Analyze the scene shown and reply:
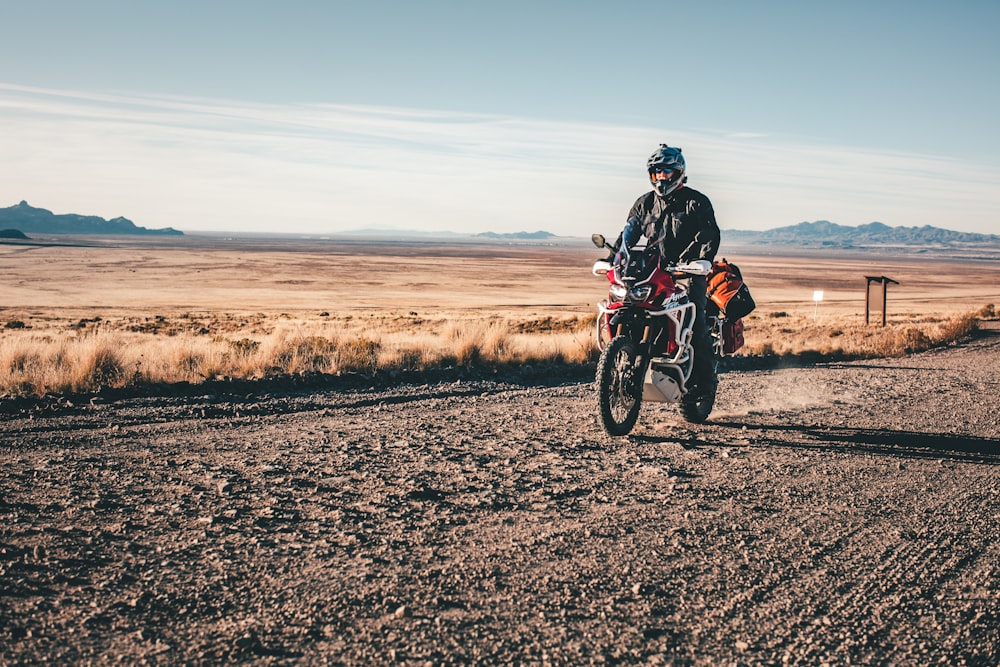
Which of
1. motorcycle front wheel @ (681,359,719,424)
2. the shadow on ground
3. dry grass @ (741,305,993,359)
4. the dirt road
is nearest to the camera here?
the dirt road

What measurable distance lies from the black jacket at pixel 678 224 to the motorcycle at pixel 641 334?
16cm

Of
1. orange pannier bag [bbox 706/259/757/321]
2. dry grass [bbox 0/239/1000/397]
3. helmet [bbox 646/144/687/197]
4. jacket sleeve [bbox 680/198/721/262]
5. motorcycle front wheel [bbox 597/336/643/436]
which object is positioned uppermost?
helmet [bbox 646/144/687/197]

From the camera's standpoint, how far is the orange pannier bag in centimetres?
817

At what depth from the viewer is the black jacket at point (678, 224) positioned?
24.0 ft

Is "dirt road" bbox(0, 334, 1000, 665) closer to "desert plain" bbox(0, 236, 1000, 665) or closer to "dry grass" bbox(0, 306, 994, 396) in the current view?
"desert plain" bbox(0, 236, 1000, 665)

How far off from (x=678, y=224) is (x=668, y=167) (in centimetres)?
50

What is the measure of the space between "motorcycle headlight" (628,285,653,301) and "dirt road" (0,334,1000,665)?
1149 millimetres

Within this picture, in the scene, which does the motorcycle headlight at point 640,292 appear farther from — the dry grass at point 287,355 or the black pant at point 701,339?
the dry grass at point 287,355

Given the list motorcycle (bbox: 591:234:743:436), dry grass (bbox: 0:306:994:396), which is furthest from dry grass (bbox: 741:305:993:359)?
motorcycle (bbox: 591:234:743:436)

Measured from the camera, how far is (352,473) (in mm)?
5637

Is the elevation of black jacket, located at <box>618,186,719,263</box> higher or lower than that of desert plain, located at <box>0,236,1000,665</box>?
higher

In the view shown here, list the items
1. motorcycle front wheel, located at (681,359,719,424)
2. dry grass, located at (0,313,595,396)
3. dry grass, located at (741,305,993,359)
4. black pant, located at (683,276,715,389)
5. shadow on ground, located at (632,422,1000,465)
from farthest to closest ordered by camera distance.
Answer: dry grass, located at (741,305,993,359), dry grass, located at (0,313,595,396), motorcycle front wheel, located at (681,359,719,424), black pant, located at (683,276,715,389), shadow on ground, located at (632,422,1000,465)

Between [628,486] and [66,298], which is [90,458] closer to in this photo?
[628,486]

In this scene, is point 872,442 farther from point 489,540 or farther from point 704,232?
point 489,540
